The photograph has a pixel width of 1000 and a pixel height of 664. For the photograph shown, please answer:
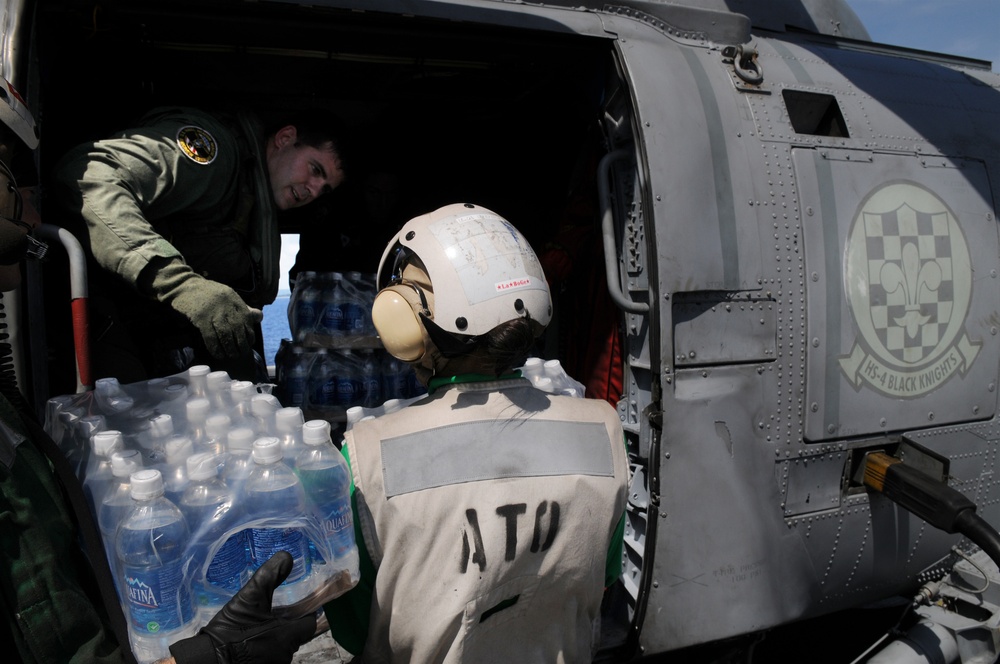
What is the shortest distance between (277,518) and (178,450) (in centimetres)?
43

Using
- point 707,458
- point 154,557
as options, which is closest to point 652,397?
point 707,458

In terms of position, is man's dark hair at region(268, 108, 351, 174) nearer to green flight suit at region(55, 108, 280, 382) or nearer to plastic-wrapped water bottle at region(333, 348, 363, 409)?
green flight suit at region(55, 108, 280, 382)

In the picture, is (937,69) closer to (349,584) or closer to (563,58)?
(563,58)

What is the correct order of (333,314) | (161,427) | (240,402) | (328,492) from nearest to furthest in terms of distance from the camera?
1. (328,492)
2. (161,427)
3. (240,402)
4. (333,314)

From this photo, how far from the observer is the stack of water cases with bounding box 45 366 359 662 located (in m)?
1.51

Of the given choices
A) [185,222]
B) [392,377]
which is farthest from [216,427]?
[392,377]

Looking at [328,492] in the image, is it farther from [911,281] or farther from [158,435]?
[911,281]

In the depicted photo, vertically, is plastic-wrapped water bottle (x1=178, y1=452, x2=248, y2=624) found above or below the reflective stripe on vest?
below

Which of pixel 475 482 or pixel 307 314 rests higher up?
pixel 307 314

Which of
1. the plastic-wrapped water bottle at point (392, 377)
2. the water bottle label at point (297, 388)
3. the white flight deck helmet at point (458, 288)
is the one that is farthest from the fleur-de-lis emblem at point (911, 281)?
the water bottle label at point (297, 388)

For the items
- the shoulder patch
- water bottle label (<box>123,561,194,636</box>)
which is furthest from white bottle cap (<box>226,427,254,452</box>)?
the shoulder patch

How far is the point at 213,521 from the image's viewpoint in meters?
1.61

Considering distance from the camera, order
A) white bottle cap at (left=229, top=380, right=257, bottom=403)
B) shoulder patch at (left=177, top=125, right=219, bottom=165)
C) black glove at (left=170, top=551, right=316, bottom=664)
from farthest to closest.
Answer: shoulder patch at (left=177, top=125, right=219, bottom=165) < white bottle cap at (left=229, top=380, right=257, bottom=403) < black glove at (left=170, top=551, right=316, bottom=664)

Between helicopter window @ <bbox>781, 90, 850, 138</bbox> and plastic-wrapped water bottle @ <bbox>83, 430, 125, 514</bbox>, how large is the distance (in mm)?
3032
